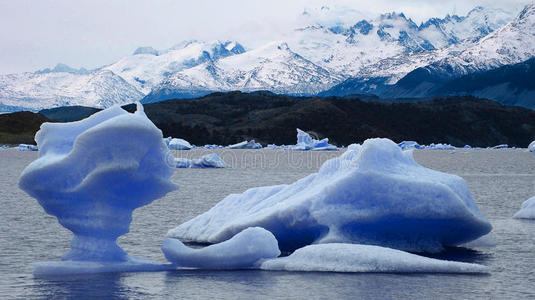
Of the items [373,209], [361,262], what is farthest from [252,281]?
[373,209]

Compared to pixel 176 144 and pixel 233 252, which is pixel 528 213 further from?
pixel 176 144

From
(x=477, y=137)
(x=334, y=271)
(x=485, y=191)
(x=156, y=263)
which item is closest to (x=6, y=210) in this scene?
(x=156, y=263)

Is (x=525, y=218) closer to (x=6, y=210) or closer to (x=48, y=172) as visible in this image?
(x=48, y=172)

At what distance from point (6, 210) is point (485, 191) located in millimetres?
22449

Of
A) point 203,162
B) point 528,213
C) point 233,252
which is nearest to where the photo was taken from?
point 233,252

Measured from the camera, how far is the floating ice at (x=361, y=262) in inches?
551

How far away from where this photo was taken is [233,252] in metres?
14.4

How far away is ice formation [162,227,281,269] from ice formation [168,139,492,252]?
1409 millimetres

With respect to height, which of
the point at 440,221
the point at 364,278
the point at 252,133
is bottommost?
the point at 364,278

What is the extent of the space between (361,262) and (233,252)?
7.94ft

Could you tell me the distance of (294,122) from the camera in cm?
18175

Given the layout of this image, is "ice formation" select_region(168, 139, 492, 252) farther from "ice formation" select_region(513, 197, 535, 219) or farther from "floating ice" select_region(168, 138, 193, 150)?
"floating ice" select_region(168, 138, 193, 150)

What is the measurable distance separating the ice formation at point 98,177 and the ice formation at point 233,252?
31.7 inches

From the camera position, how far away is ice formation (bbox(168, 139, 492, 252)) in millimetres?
15562
